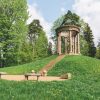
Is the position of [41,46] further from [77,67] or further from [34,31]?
[77,67]

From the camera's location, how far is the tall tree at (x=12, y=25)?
166 ft

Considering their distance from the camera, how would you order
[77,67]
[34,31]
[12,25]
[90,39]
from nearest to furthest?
[77,67]
[12,25]
[90,39]
[34,31]

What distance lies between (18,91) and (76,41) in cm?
3605

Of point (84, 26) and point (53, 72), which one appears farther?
point (84, 26)

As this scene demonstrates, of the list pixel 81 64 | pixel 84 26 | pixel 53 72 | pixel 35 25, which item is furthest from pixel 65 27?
pixel 35 25

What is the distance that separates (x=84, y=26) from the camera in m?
73.8

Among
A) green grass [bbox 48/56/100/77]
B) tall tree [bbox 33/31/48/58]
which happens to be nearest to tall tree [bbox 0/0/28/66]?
green grass [bbox 48/56/100/77]

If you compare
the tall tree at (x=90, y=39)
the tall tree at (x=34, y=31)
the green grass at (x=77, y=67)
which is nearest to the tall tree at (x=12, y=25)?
the green grass at (x=77, y=67)

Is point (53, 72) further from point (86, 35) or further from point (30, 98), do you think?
point (86, 35)

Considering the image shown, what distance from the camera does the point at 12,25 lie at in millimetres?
50875

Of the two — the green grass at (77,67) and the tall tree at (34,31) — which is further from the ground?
the tall tree at (34,31)

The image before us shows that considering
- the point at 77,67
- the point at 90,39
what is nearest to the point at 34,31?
the point at 90,39

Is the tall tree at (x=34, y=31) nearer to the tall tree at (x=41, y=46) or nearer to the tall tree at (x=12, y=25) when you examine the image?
the tall tree at (x=41, y=46)

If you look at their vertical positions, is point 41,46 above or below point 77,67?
above
